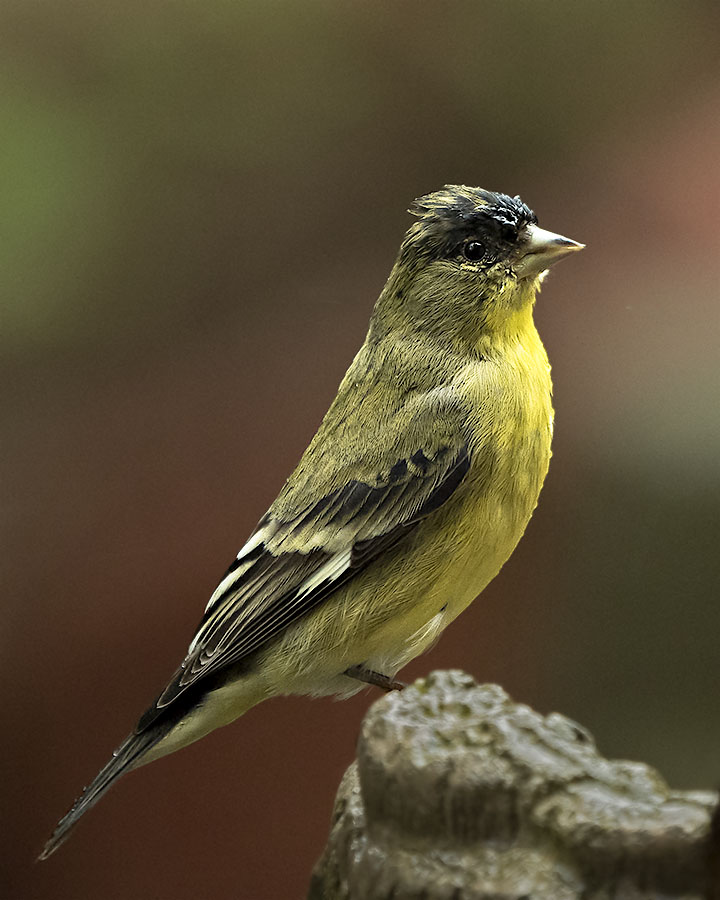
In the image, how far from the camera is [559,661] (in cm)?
348

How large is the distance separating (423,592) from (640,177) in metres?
2.24

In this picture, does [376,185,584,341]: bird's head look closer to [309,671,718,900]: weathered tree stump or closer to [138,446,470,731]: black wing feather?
[138,446,470,731]: black wing feather

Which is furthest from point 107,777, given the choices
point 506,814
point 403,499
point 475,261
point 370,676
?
point 475,261

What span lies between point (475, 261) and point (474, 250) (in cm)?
2

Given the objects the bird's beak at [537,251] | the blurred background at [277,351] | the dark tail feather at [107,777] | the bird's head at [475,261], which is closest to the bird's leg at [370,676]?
the dark tail feather at [107,777]

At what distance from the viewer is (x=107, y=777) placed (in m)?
1.83

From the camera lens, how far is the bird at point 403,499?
182 centimetres

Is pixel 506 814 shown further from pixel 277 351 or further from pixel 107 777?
pixel 277 351

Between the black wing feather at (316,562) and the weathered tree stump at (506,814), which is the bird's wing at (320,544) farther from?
the weathered tree stump at (506,814)

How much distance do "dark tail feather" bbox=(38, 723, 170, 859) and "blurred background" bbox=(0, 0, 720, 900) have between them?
113cm

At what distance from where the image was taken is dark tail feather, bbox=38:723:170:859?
1.81 m

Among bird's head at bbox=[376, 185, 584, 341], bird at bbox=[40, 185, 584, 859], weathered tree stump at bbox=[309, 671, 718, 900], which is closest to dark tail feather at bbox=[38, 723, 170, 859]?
bird at bbox=[40, 185, 584, 859]

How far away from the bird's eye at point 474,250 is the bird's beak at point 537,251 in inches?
2.3

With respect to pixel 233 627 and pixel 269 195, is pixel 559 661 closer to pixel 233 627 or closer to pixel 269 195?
pixel 269 195
